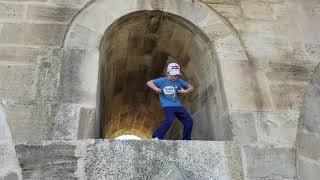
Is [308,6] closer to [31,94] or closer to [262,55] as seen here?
[262,55]

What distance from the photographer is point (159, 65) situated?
5508 millimetres

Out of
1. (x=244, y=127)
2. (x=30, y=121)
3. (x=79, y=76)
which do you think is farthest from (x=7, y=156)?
(x=244, y=127)

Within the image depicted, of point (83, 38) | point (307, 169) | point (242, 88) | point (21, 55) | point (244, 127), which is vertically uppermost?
point (83, 38)

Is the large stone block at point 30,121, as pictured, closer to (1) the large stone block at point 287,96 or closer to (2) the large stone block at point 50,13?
(2) the large stone block at point 50,13

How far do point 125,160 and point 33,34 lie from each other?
179cm

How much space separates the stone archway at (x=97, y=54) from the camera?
382cm

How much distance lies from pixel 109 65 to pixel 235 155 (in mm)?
2261

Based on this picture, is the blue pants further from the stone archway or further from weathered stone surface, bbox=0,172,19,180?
weathered stone surface, bbox=0,172,19,180

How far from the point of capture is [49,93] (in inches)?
150

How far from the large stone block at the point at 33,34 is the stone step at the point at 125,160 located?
4.07 feet

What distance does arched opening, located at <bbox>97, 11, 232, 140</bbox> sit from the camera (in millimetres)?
4461

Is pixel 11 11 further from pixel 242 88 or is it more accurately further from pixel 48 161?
pixel 242 88

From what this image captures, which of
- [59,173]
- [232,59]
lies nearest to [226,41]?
[232,59]

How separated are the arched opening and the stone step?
0.51 m
